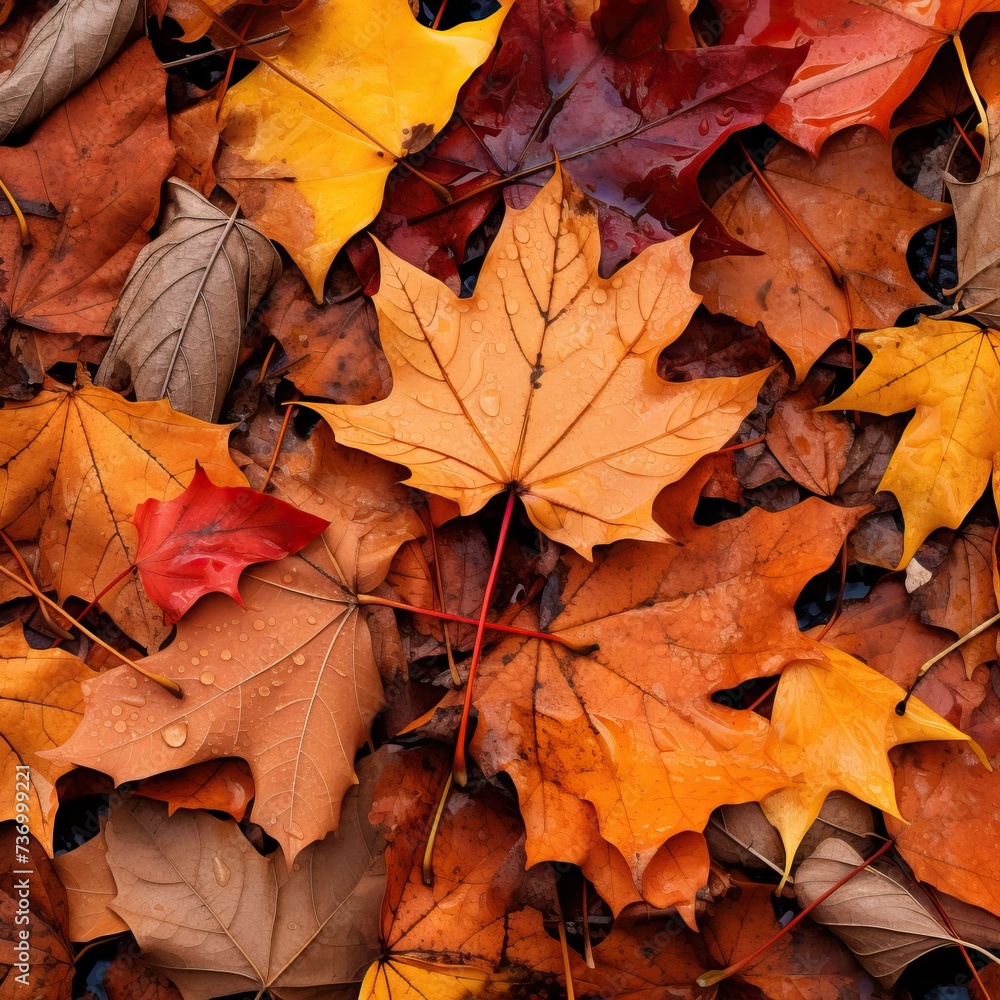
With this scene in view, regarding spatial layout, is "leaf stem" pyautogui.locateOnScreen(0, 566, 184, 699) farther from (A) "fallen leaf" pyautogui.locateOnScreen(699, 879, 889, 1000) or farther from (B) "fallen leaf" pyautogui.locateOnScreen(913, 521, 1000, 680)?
(B) "fallen leaf" pyautogui.locateOnScreen(913, 521, 1000, 680)

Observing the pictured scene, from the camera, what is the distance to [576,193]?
4.00 feet

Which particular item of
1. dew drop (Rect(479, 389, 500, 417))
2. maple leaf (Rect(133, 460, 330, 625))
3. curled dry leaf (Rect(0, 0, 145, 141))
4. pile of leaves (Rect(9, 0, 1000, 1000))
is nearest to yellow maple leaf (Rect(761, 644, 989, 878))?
pile of leaves (Rect(9, 0, 1000, 1000))

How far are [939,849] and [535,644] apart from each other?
80 cm

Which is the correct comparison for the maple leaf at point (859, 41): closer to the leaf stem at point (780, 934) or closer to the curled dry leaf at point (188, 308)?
the curled dry leaf at point (188, 308)

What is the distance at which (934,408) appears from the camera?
1.38 metres

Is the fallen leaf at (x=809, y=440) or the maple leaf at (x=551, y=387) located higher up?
the maple leaf at (x=551, y=387)

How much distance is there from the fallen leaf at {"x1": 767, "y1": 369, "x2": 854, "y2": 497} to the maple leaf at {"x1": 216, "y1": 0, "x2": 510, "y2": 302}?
2.73ft

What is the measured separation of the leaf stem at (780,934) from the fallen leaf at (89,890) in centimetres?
101

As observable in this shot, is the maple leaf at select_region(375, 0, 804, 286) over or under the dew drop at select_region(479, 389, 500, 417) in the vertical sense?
over

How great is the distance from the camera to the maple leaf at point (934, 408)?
1361 millimetres

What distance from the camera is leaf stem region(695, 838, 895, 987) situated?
1.30 metres

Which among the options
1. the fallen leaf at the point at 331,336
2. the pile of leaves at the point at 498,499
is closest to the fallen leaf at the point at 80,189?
the pile of leaves at the point at 498,499

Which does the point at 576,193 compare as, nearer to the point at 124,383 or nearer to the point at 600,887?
the point at 124,383

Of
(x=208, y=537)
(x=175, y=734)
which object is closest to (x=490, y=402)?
(x=208, y=537)
